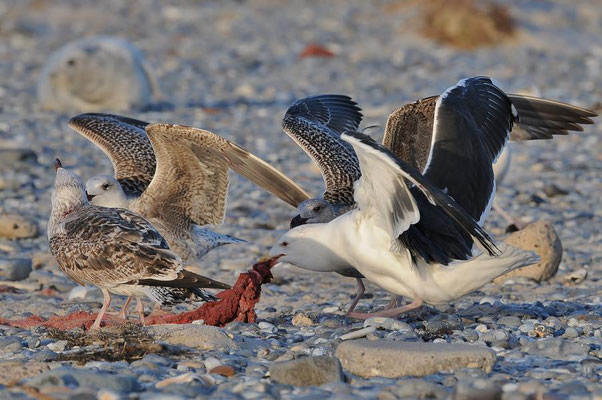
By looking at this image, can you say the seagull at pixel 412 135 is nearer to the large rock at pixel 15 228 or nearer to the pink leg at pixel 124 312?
the pink leg at pixel 124 312

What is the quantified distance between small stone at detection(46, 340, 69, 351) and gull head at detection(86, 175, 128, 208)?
7.10 feet

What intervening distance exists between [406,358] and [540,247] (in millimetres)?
3389

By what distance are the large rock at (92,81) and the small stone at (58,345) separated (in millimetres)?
10900

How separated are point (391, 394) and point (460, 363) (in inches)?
25.9

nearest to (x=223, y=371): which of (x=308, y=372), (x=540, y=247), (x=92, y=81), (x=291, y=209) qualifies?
(x=308, y=372)

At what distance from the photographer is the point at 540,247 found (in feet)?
28.1

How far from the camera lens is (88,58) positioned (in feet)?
55.6

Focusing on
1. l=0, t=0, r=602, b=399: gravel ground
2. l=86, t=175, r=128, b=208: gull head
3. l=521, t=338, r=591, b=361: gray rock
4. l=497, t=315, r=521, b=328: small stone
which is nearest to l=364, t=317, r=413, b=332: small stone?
l=0, t=0, r=602, b=399: gravel ground

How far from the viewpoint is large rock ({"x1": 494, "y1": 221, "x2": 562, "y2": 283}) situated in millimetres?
8570

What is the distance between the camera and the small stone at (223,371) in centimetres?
548

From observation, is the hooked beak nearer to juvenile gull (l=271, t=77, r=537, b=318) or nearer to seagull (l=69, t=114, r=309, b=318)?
seagull (l=69, t=114, r=309, b=318)

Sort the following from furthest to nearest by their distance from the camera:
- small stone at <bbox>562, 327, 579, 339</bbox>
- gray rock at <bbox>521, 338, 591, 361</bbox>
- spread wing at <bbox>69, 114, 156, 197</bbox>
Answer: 1. spread wing at <bbox>69, 114, 156, 197</bbox>
2. small stone at <bbox>562, 327, 579, 339</bbox>
3. gray rock at <bbox>521, 338, 591, 361</bbox>

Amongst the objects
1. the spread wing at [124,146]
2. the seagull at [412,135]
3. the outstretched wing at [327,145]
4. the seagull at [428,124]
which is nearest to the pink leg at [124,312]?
the spread wing at [124,146]

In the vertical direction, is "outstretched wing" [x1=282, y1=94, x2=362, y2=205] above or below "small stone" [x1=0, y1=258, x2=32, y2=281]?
above
